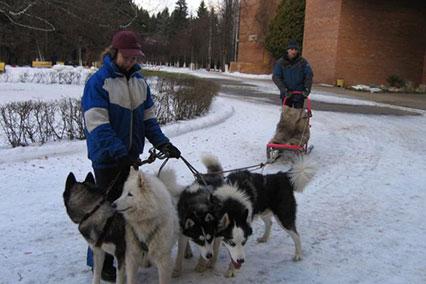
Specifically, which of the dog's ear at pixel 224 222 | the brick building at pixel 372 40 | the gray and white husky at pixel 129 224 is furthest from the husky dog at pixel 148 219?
the brick building at pixel 372 40

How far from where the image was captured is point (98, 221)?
363cm

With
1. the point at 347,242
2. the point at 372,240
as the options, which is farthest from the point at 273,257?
the point at 372,240

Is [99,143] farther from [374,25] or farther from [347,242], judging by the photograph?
[374,25]

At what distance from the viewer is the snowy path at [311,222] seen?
4352 millimetres

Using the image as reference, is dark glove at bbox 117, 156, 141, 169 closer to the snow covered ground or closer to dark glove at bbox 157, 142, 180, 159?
dark glove at bbox 157, 142, 180, 159

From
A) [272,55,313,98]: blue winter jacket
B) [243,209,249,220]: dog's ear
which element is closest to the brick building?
[272,55,313,98]: blue winter jacket

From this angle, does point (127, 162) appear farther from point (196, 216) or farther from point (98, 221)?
point (196, 216)

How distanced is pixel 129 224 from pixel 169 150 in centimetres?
86

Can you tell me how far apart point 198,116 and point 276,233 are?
7.97 metres

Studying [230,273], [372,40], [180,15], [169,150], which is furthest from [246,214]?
[180,15]

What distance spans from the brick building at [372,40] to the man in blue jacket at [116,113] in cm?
2957

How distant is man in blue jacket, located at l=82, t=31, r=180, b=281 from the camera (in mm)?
3596

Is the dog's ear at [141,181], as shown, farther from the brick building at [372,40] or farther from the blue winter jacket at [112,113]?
the brick building at [372,40]

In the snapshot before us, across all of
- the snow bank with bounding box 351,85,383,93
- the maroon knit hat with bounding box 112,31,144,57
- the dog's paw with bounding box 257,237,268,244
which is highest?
the maroon knit hat with bounding box 112,31,144,57
